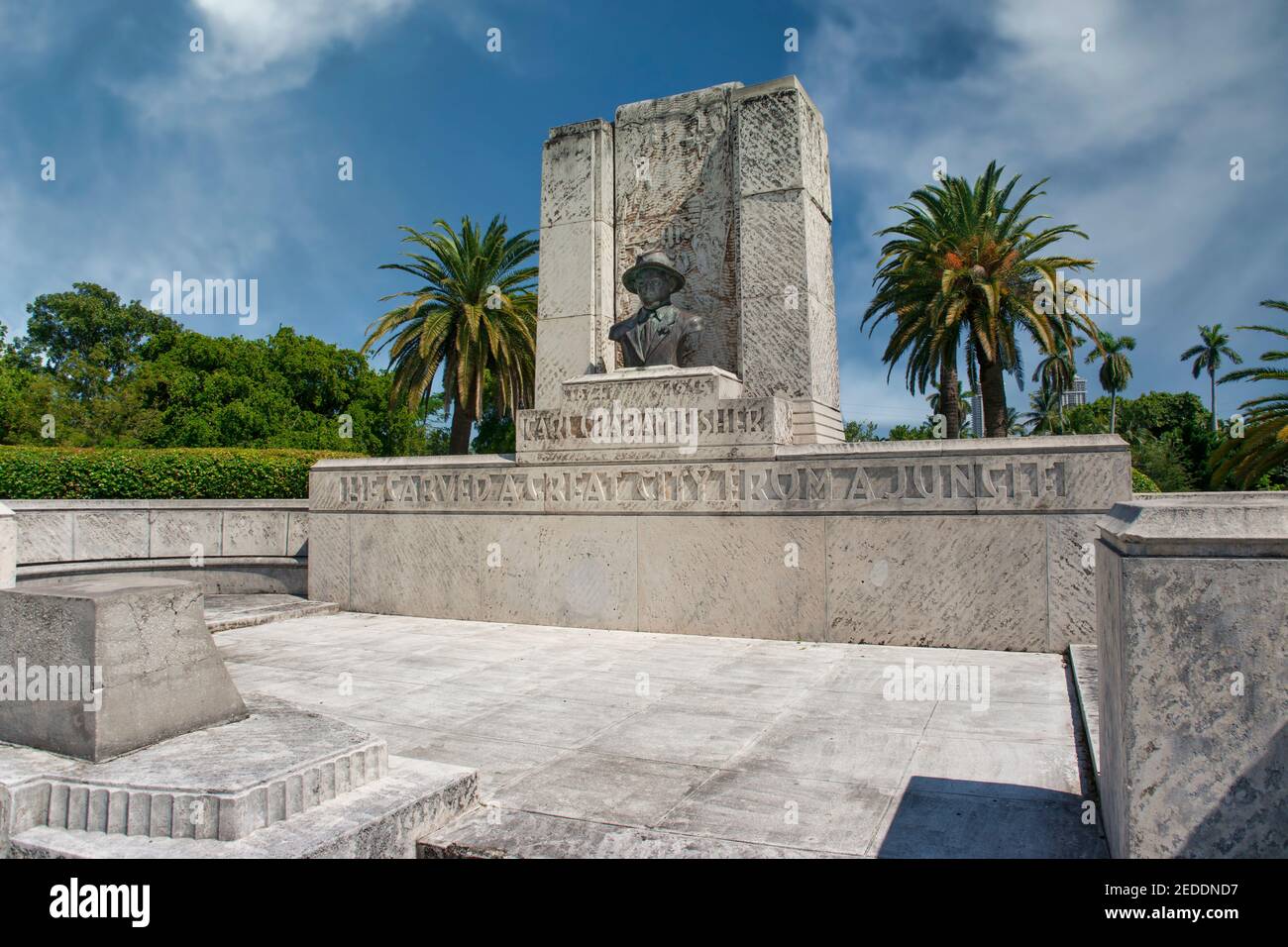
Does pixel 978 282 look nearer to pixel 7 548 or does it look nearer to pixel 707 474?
pixel 707 474

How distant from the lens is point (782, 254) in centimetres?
1012

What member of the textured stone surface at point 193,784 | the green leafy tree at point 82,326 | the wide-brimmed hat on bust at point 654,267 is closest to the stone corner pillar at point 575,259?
the wide-brimmed hat on bust at point 654,267

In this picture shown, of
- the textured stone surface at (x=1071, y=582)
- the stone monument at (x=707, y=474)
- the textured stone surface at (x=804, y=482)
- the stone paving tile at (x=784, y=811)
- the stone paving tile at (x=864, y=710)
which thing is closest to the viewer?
the stone paving tile at (x=784, y=811)

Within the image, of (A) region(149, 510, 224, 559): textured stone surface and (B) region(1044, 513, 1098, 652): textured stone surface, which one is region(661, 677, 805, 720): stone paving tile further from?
(A) region(149, 510, 224, 559): textured stone surface

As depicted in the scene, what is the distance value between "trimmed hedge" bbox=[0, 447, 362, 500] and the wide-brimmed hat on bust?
631 centimetres

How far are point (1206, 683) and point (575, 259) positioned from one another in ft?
31.8

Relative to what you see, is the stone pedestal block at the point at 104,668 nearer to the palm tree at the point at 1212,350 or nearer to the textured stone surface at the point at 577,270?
the textured stone surface at the point at 577,270

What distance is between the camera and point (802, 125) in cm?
1012

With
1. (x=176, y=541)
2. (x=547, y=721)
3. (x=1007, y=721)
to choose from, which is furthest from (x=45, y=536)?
(x=1007, y=721)

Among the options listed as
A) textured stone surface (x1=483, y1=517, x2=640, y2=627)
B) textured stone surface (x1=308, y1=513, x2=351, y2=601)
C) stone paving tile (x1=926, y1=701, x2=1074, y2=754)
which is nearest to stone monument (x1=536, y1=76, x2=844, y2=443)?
textured stone surface (x1=483, y1=517, x2=640, y2=627)

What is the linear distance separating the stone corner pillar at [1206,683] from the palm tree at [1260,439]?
18558 millimetres

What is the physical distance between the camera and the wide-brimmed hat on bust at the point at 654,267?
10367mm

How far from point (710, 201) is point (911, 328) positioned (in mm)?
14256
